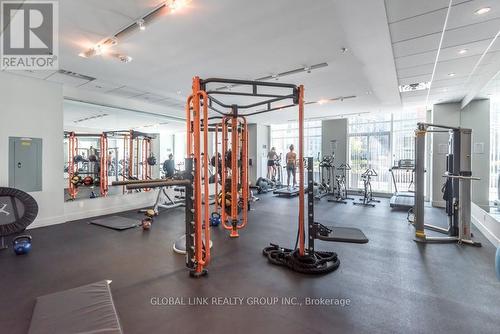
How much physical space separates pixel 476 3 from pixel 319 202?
6032 millimetres

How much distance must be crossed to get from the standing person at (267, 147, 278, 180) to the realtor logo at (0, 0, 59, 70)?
7863mm

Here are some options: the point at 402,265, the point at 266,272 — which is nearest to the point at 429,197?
the point at 402,265

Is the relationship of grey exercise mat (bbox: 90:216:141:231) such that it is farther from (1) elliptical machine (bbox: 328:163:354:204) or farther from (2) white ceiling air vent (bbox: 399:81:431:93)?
(2) white ceiling air vent (bbox: 399:81:431:93)

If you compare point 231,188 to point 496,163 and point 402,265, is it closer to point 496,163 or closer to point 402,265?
point 402,265

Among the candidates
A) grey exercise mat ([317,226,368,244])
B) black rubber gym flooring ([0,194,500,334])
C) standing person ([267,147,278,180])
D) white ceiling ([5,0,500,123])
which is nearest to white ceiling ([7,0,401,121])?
white ceiling ([5,0,500,123])

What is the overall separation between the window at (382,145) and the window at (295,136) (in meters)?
1.66

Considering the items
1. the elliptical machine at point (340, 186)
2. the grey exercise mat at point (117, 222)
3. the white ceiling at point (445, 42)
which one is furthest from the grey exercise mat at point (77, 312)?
the elliptical machine at point (340, 186)

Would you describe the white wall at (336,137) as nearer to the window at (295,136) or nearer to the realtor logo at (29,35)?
the window at (295,136)

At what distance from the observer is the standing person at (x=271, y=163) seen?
1073cm

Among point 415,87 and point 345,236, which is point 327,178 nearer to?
point 415,87

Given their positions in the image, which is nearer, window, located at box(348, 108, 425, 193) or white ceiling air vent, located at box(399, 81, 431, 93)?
white ceiling air vent, located at box(399, 81, 431, 93)

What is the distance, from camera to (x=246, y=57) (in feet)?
13.4

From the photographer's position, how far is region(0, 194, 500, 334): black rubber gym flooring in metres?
2.12

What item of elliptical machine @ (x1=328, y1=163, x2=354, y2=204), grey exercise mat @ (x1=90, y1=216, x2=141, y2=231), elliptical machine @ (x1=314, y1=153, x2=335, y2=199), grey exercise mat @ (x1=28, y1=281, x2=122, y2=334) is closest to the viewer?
grey exercise mat @ (x1=28, y1=281, x2=122, y2=334)
